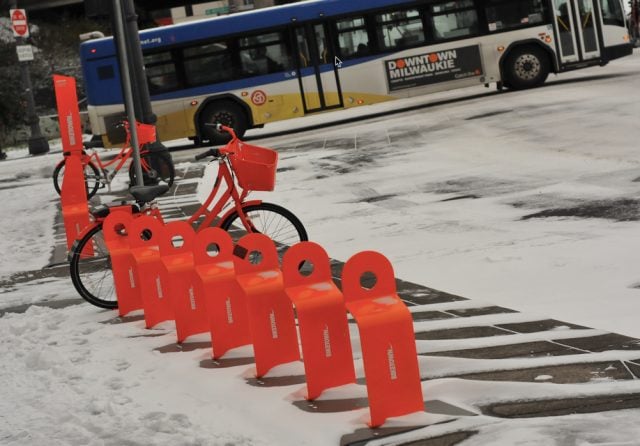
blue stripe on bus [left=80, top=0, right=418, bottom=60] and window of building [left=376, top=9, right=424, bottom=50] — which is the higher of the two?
blue stripe on bus [left=80, top=0, right=418, bottom=60]

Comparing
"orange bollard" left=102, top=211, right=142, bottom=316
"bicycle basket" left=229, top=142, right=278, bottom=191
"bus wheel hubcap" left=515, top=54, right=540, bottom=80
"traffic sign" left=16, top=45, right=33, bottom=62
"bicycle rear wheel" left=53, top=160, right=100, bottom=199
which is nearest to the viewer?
"orange bollard" left=102, top=211, right=142, bottom=316

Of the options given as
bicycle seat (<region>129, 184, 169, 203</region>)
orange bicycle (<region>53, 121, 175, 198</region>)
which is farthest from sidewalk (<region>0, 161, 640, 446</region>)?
orange bicycle (<region>53, 121, 175, 198</region>)

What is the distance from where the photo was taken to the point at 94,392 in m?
6.69

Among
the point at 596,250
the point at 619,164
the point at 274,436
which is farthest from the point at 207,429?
the point at 619,164

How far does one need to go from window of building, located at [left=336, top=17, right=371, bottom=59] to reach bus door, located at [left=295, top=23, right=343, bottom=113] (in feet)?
1.21

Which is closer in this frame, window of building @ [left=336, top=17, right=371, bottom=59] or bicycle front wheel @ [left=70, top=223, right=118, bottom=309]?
bicycle front wheel @ [left=70, top=223, right=118, bottom=309]

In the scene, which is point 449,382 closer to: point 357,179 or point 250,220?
point 250,220

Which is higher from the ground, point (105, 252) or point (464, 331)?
point (105, 252)

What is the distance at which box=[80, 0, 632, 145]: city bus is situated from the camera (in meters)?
27.3

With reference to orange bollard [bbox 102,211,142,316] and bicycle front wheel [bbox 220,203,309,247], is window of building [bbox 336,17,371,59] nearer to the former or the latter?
bicycle front wheel [bbox 220,203,309,247]

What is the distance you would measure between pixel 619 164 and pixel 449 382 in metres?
8.72

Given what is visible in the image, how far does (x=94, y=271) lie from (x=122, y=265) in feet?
1.85

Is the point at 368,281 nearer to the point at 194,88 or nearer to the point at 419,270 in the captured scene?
the point at 419,270

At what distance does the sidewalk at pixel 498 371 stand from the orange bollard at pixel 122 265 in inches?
33.3
